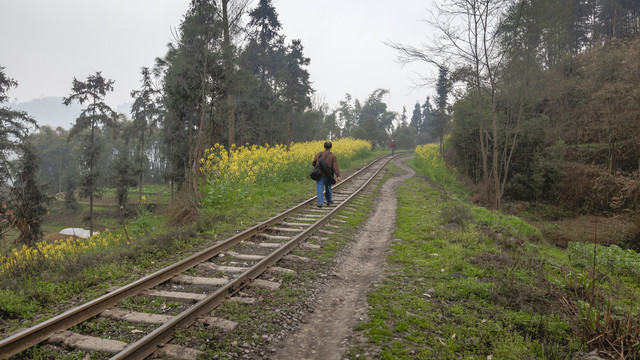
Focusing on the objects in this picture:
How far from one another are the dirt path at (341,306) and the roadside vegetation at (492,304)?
8.2 inches

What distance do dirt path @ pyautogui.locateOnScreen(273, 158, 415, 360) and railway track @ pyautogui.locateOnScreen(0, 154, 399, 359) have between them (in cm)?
81

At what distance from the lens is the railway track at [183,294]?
313cm

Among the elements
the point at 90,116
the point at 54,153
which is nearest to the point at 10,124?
the point at 90,116

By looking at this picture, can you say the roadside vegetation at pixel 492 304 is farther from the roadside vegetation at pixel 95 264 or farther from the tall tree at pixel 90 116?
the tall tree at pixel 90 116

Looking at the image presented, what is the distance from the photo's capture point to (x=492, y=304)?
4.45m

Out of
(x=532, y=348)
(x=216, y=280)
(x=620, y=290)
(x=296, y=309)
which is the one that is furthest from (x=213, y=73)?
(x=620, y=290)

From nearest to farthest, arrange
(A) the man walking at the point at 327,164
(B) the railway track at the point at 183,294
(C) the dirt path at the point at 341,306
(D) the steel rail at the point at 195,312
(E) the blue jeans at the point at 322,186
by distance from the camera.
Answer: (D) the steel rail at the point at 195,312 → (B) the railway track at the point at 183,294 → (C) the dirt path at the point at 341,306 → (A) the man walking at the point at 327,164 → (E) the blue jeans at the point at 322,186

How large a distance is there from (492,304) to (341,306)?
209 cm

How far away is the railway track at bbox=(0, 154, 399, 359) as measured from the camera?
3.13m

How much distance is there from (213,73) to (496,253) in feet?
33.3

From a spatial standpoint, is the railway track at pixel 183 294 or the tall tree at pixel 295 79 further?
the tall tree at pixel 295 79

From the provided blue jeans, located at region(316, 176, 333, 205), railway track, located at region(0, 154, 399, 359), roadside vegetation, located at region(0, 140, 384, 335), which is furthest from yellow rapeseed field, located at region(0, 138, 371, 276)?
blue jeans, located at region(316, 176, 333, 205)

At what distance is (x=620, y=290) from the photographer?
18.2 feet

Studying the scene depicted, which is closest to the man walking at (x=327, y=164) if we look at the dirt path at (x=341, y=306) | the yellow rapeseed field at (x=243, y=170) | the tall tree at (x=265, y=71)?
the dirt path at (x=341, y=306)
